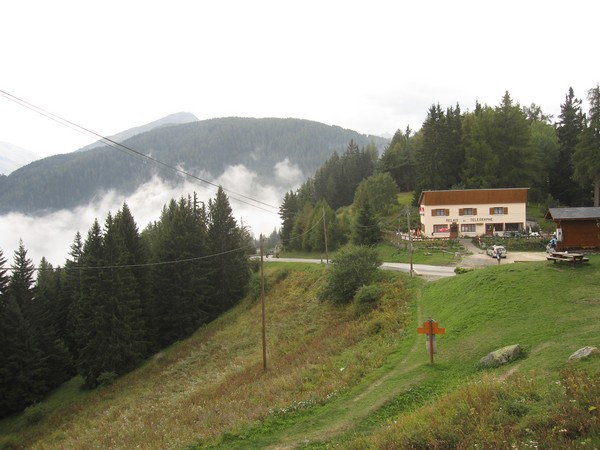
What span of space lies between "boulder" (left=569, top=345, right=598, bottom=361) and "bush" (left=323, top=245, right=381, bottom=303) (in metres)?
22.4

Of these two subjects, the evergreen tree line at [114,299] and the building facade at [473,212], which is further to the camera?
the building facade at [473,212]

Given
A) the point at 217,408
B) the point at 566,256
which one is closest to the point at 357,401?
the point at 217,408

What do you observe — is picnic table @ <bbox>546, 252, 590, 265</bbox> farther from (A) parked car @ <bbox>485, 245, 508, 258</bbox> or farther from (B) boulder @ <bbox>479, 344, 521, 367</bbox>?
(A) parked car @ <bbox>485, 245, 508, 258</bbox>

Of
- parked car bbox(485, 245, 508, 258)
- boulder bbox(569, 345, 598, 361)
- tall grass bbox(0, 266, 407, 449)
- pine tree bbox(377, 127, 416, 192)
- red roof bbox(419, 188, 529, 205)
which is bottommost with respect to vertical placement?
tall grass bbox(0, 266, 407, 449)

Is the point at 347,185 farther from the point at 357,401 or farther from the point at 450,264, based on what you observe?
the point at 357,401

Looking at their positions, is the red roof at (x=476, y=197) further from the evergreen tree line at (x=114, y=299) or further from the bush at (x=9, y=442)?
the bush at (x=9, y=442)

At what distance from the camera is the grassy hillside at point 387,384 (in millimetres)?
8906

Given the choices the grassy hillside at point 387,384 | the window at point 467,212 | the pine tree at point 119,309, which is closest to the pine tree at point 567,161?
the window at point 467,212

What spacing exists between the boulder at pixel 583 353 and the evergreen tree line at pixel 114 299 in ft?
127

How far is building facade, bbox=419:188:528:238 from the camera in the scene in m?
54.2

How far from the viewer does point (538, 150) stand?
64.9 meters

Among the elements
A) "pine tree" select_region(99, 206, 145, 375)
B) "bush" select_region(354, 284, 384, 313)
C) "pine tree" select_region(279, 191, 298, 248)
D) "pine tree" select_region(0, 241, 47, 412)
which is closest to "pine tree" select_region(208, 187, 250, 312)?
"pine tree" select_region(99, 206, 145, 375)

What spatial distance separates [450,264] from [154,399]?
3006cm

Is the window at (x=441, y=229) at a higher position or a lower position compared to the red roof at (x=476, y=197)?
lower
